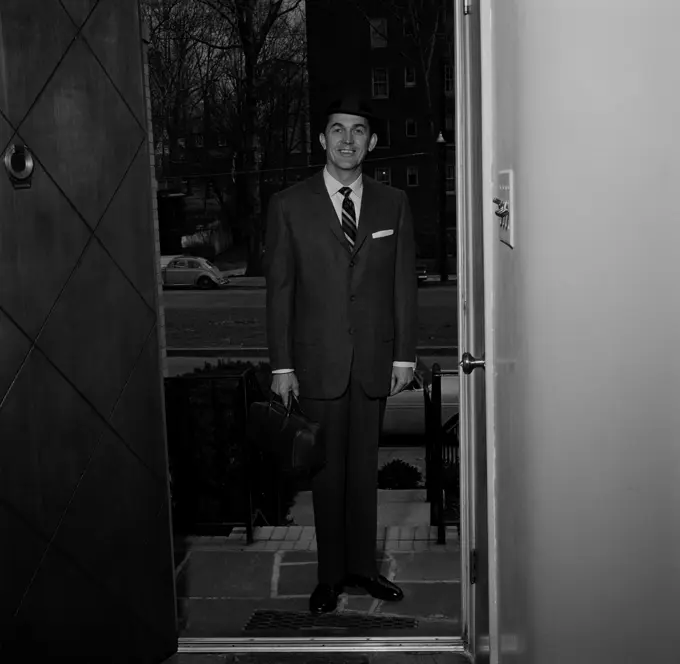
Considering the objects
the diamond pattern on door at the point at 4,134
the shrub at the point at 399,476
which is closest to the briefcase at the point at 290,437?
the diamond pattern on door at the point at 4,134

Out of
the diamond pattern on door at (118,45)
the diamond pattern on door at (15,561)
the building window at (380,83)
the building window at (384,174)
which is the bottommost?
the diamond pattern on door at (15,561)

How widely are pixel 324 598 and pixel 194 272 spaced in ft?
53.0

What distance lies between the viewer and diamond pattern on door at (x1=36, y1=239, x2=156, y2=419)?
2990 mm

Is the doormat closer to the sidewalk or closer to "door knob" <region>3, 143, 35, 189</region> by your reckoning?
"door knob" <region>3, 143, 35, 189</region>

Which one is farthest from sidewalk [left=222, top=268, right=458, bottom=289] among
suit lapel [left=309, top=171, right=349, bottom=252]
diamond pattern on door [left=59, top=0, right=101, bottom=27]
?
diamond pattern on door [left=59, top=0, right=101, bottom=27]

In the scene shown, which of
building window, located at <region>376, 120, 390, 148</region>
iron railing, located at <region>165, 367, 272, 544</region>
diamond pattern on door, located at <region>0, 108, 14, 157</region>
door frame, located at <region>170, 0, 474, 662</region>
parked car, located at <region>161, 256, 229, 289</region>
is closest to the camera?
diamond pattern on door, located at <region>0, 108, 14, 157</region>

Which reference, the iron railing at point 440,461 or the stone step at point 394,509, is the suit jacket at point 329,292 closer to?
the iron railing at point 440,461

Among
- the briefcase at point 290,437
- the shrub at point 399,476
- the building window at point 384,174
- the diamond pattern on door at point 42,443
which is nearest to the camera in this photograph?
the diamond pattern on door at point 42,443

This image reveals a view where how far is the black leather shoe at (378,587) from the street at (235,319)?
51.0 ft

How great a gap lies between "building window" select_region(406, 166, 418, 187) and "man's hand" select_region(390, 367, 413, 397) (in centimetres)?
1370

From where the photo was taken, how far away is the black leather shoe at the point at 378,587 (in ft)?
13.9

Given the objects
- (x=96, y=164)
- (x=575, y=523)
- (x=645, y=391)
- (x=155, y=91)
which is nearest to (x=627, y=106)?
(x=645, y=391)

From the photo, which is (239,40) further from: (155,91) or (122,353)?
(122,353)

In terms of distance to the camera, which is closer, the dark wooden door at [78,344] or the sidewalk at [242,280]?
the dark wooden door at [78,344]
